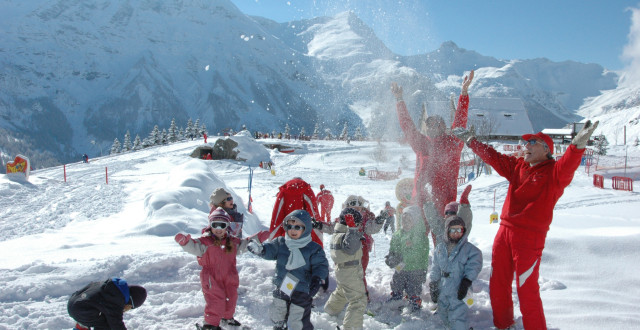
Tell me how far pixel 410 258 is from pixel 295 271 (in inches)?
57.9

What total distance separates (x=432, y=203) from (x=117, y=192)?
13991 millimetres

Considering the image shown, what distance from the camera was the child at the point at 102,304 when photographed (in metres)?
2.62

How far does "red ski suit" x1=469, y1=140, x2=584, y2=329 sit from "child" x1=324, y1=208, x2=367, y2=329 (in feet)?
4.25

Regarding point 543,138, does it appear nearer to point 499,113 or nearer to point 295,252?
point 295,252

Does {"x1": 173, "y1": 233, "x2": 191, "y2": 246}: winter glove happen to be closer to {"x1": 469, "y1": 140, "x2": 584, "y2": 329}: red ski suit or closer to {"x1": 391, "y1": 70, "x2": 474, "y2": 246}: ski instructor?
{"x1": 391, "y1": 70, "x2": 474, "y2": 246}: ski instructor

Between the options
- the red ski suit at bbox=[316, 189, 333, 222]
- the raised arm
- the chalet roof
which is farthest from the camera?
the chalet roof

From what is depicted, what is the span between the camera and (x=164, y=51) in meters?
179

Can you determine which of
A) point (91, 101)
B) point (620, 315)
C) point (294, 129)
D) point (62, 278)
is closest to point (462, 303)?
point (620, 315)

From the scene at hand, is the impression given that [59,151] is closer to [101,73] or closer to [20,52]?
[101,73]

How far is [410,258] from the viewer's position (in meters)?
4.34

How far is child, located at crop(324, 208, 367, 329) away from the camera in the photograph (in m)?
3.73

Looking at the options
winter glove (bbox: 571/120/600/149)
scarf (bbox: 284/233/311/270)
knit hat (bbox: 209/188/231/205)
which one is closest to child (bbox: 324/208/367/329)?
scarf (bbox: 284/233/311/270)

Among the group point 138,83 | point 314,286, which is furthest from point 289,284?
point 138,83

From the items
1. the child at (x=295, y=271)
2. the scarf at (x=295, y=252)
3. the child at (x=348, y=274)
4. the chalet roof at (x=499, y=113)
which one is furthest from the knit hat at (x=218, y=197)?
the chalet roof at (x=499, y=113)
